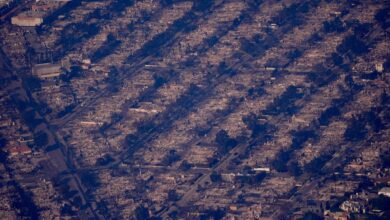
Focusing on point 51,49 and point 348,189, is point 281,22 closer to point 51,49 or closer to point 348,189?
point 51,49

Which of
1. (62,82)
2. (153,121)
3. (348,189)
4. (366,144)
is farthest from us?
(62,82)

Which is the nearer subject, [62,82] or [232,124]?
[232,124]

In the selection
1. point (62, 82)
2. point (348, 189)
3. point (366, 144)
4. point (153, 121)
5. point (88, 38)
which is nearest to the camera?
point (348, 189)

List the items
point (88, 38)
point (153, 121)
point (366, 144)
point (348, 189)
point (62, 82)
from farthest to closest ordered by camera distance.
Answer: point (88, 38) < point (62, 82) < point (153, 121) < point (366, 144) < point (348, 189)

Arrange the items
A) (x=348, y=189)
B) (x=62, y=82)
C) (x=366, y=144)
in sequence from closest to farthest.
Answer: (x=348, y=189), (x=366, y=144), (x=62, y=82)

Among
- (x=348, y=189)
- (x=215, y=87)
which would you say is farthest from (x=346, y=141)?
(x=215, y=87)

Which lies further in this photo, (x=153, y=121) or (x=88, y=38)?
(x=88, y=38)

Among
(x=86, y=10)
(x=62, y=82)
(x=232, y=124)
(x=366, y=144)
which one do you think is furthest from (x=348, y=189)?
(x=86, y=10)

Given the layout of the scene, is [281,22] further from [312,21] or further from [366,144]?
[366,144]
